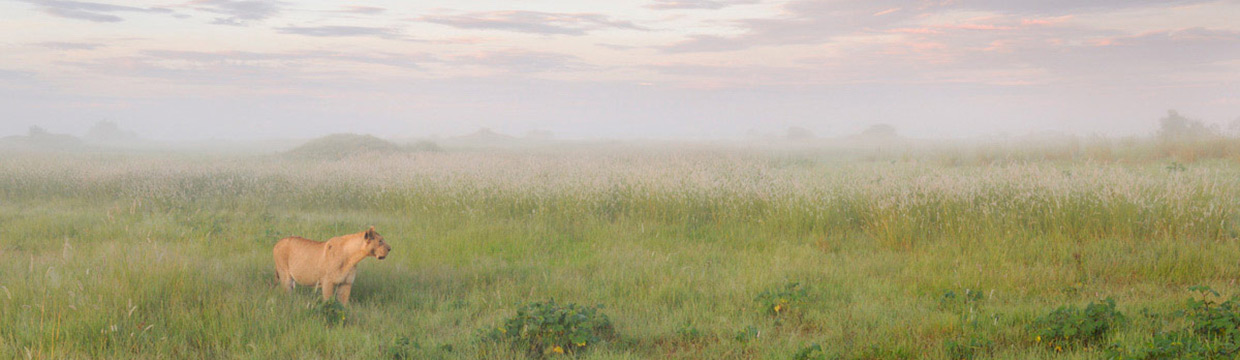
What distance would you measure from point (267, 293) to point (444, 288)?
1489 mm

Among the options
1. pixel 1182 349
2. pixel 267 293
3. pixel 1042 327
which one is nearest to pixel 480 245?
pixel 267 293

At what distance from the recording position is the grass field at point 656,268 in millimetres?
4500

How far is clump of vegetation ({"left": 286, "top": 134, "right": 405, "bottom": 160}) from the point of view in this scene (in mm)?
30925

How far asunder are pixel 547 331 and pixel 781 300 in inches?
79.2

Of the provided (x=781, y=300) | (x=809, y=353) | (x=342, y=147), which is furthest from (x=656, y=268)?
(x=342, y=147)

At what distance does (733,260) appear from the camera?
7.34 m

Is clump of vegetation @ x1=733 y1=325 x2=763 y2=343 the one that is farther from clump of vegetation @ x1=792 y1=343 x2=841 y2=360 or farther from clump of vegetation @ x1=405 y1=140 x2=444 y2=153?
clump of vegetation @ x1=405 y1=140 x2=444 y2=153

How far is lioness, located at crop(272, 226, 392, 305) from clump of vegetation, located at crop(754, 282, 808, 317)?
308 centimetres

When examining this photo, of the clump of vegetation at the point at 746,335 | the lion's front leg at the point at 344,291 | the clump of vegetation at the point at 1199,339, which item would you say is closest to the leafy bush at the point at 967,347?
the clump of vegetation at the point at 1199,339

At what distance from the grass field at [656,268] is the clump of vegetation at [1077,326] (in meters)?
0.06

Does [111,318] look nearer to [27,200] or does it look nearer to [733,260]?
[733,260]

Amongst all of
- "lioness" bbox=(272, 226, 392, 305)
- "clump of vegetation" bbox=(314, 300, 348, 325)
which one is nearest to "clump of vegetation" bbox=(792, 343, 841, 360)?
"lioness" bbox=(272, 226, 392, 305)

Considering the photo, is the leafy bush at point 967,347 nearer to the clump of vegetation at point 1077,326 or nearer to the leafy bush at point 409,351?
the clump of vegetation at point 1077,326

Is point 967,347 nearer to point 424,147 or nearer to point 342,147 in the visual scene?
→ point 342,147
